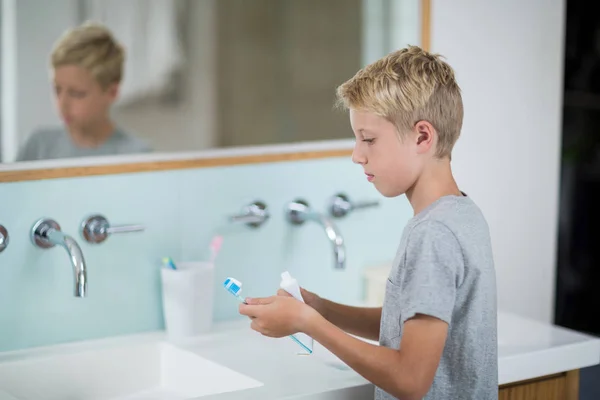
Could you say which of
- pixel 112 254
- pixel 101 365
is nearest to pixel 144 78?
pixel 112 254

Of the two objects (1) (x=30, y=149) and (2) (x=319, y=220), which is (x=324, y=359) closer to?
(2) (x=319, y=220)

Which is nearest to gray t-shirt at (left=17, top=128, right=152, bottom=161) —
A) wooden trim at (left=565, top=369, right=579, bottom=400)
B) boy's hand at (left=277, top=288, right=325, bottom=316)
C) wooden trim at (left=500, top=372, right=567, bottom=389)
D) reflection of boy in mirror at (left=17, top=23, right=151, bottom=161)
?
reflection of boy in mirror at (left=17, top=23, right=151, bottom=161)

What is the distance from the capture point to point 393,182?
1405 millimetres

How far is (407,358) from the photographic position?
1.29 metres

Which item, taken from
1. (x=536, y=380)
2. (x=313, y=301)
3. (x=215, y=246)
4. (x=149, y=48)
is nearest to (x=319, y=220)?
(x=215, y=246)

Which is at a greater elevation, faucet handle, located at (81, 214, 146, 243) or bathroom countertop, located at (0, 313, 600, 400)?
faucet handle, located at (81, 214, 146, 243)

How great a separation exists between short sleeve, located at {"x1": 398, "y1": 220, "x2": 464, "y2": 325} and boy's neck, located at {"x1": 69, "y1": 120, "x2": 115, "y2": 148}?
2.53 ft

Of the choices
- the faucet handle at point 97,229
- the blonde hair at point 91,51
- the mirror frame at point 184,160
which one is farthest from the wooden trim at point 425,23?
the faucet handle at point 97,229

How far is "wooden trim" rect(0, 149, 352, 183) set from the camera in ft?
5.53

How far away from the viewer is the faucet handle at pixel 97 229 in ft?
5.76

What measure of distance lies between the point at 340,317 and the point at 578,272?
2.61m

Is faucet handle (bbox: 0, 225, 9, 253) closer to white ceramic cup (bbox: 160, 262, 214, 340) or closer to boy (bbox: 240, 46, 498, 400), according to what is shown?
white ceramic cup (bbox: 160, 262, 214, 340)

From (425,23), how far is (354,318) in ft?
2.73

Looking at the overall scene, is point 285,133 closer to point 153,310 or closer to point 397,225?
point 397,225
